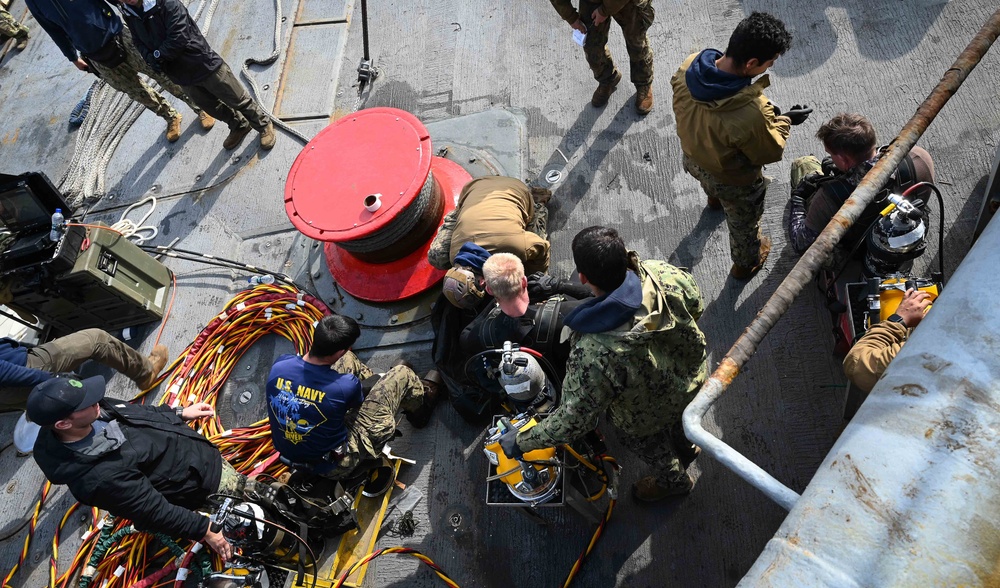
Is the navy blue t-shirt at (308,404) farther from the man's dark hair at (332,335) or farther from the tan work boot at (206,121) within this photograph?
the tan work boot at (206,121)

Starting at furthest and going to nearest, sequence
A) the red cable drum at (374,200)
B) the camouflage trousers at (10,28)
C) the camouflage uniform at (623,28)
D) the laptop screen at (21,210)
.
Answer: the camouflage trousers at (10,28), the laptop screen at (21,210), the camouflage uniform at (623,28), the red cable drum at (374,200)

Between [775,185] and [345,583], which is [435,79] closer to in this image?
[775,185]

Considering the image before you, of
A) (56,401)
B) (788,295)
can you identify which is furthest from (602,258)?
(56,401)

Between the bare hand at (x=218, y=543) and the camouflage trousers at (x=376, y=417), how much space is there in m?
0.69

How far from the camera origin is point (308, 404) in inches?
149

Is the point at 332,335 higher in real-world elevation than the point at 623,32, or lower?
lower

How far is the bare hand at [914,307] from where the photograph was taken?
2816 mm

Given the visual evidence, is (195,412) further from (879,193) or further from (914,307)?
(879,193)

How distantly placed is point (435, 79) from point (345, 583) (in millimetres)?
4658

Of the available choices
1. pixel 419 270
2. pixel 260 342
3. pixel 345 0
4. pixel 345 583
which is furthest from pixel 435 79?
pixel 345 583

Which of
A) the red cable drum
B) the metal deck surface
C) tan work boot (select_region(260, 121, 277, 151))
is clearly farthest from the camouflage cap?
tan work boot (select_region(260, 121, 277, 151))

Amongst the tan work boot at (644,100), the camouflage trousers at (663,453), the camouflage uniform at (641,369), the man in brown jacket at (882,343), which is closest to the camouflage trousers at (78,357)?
the camouflage uniform at (641,369)

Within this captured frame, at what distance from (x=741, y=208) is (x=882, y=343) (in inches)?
58.2

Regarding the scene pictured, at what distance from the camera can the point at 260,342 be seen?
5387mm
